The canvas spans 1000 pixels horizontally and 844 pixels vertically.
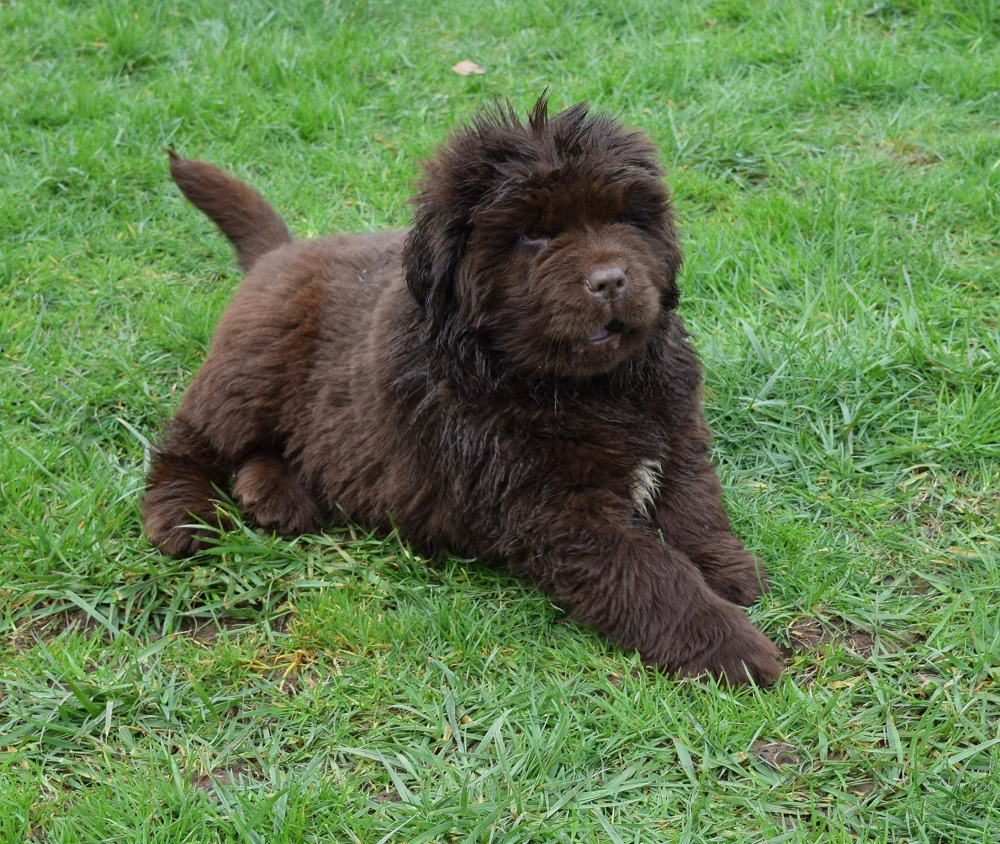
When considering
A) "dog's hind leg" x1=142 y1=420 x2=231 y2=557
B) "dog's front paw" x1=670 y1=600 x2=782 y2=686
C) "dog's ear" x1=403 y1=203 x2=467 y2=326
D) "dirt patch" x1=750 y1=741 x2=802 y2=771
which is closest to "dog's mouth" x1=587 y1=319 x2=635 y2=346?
"dog's ear" x1=403 y1=203 x2=467 y2=326

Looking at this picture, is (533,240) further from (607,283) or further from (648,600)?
(648,600)

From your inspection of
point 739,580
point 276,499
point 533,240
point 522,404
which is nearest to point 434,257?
point 533,240

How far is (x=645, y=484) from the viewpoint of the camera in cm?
331

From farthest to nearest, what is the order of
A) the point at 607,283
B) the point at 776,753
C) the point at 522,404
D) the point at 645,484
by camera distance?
the point at 645,484 < the point at 522,404 < the point at 607,283 < the point at 776,753

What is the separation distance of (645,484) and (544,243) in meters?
0.76

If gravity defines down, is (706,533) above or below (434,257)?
below

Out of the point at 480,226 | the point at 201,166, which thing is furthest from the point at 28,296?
the point at 480,226

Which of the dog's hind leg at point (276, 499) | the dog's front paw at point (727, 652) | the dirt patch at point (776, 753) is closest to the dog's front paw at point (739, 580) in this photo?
the dog's front paw at point (727, 652)

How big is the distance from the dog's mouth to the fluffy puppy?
14 mm

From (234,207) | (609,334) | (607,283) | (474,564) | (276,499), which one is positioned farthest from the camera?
(234,207)

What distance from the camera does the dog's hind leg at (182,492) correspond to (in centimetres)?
358

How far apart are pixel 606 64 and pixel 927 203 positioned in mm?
1946

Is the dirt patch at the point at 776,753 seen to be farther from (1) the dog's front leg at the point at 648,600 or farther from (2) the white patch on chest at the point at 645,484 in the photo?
(2) the white patch on chest at the point at 645,484

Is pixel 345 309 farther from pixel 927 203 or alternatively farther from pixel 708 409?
pixel 927 203
